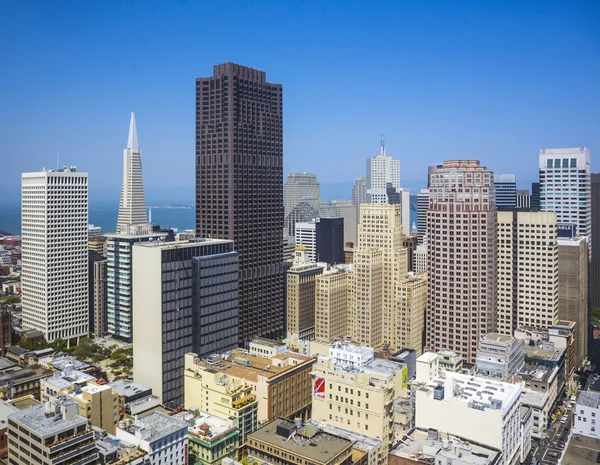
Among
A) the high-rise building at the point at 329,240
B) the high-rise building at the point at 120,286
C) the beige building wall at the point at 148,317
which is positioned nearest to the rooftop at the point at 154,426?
the beige building wall at the point at 148,317

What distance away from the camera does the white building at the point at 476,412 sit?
49.0 m

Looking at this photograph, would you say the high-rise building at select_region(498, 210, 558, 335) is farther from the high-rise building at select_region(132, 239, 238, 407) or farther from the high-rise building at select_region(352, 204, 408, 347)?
the high-rise building at select_region(132, 239, 238, 407)

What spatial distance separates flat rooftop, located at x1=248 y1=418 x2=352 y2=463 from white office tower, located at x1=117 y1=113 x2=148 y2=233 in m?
101

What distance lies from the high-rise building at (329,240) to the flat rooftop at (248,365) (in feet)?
282

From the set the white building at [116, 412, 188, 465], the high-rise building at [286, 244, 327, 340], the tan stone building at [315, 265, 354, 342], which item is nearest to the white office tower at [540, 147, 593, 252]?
the tan stone building at [315, 265, 354, 342]

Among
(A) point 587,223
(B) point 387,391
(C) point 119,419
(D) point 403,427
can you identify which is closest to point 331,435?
(B) point 387,391

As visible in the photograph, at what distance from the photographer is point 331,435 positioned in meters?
49.6

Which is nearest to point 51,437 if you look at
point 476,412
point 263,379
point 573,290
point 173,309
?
point 263,379

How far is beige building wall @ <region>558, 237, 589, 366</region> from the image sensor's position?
90250mm

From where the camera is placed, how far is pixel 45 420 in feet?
135

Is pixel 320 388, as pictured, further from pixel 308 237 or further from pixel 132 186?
pixel 308 237

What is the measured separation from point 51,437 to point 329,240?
4641 inches

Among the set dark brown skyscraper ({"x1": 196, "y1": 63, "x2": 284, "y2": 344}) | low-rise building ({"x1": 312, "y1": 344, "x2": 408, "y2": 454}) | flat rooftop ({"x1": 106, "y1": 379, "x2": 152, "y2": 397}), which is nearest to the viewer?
low-rise building ({"x1": 312, "y1": 344, "x2": 408, "y2": 454})

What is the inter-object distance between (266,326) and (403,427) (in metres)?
39.3
